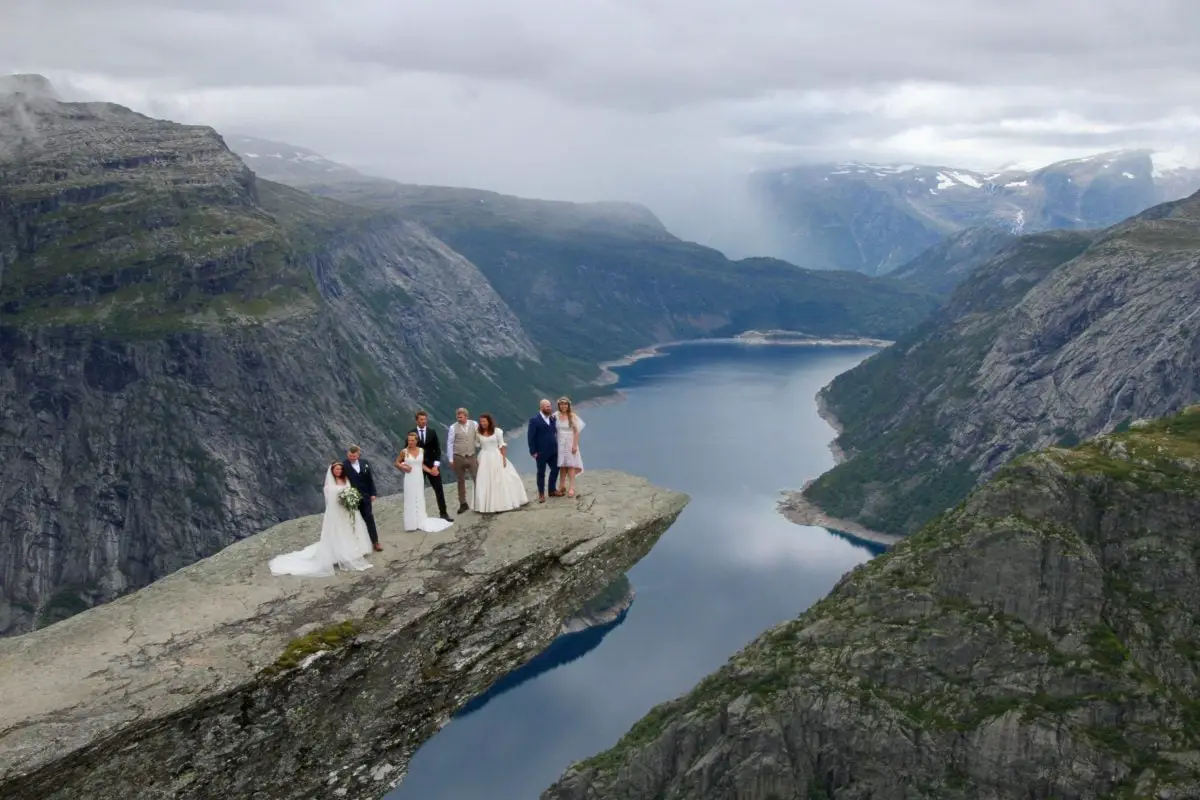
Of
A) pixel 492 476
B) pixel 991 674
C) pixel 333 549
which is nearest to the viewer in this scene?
pixel 333 549

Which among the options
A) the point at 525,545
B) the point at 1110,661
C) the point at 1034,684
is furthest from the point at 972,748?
the point at 525,545

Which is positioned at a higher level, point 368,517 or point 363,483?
point 363,483

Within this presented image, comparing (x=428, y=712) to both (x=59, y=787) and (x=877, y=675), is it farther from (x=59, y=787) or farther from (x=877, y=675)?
(x=877, y=675)

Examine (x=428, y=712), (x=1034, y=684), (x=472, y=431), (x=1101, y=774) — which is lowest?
(x=1101, y=774)

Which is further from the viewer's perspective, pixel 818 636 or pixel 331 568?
pixel 818 636

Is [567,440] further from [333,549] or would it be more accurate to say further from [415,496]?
[333,549]

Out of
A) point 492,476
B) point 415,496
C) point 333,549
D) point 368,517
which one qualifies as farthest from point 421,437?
point 333,549
